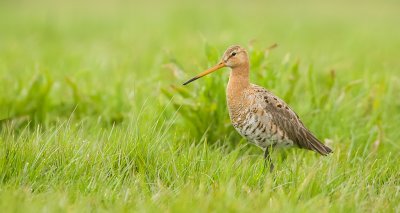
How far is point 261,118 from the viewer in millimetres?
5605

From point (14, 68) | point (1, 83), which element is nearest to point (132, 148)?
point (1, 83)

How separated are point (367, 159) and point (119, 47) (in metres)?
5.89

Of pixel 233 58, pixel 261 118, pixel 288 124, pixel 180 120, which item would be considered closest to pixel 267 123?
pixel 261 118

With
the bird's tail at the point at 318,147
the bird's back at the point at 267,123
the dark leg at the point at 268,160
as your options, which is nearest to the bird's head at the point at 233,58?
the bird's back at the point at 267,123

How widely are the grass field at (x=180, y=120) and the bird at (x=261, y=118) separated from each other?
0.16 metres

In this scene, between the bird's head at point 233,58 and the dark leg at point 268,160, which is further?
the bird's head at point 233,58

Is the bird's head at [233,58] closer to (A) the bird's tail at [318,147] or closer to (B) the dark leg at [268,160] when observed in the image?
(B) the dark leg at [268,160]

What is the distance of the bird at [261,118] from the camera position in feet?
18.3

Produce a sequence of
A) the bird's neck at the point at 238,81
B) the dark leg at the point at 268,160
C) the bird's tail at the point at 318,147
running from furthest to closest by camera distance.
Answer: the bird's neck at the point at 238,81 → the bird's tail at the point at 318,147 → the dark leg at the point at 268,160

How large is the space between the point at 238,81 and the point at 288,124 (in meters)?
0.59

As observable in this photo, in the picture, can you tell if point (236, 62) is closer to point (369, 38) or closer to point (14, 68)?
point (14, 68)

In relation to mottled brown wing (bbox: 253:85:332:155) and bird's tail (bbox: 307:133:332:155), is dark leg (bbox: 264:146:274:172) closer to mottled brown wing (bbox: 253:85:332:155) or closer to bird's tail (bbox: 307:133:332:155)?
mottled brown wing (bbox: 253:85:332:155)

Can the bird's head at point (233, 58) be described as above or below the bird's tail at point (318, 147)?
above

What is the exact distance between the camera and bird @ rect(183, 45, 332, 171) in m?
5.57
